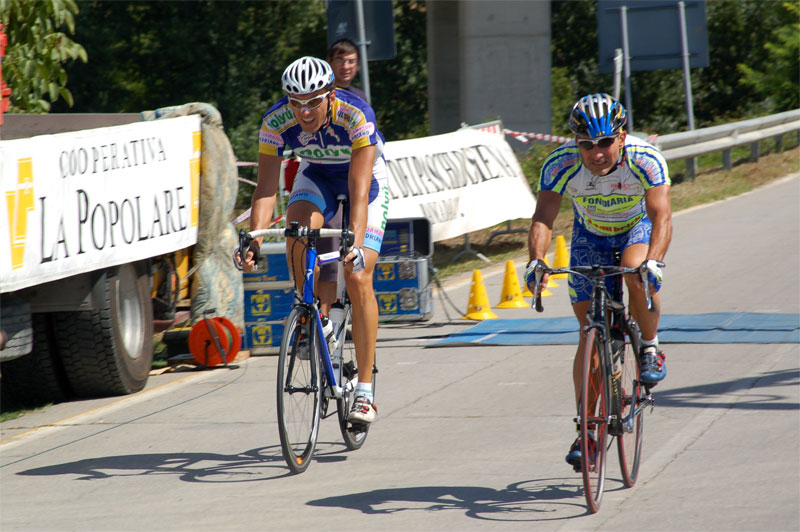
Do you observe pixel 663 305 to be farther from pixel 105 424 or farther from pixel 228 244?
pixel 105 424

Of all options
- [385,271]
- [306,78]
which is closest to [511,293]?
[385,271]

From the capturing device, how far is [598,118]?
5.31 meters

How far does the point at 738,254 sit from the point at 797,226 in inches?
86.6

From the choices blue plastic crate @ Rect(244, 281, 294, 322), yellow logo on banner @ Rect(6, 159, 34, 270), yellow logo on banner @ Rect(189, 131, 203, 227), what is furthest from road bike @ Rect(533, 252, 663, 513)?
yellow logo on banner @ Rect(189, 131, 203, 227)

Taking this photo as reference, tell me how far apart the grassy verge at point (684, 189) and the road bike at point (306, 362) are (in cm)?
772

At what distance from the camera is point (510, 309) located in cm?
1150

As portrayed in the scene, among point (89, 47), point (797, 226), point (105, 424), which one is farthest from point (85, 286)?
point (89, 47)

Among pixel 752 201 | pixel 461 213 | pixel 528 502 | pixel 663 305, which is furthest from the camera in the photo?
pixel 752 201

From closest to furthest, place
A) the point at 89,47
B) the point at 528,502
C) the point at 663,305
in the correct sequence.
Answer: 1. the point at 528,502
2. the point at 663,305
3. the point at 89,47

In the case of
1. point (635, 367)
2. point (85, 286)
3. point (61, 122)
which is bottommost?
point (635, 367)

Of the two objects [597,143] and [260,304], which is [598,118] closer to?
[597,143]

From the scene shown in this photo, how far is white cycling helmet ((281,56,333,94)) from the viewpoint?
6012mm

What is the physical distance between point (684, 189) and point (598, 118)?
48.2 ft

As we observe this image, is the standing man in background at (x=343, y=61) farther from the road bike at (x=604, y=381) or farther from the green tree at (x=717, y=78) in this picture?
the green tree at (x=717, y=78)
